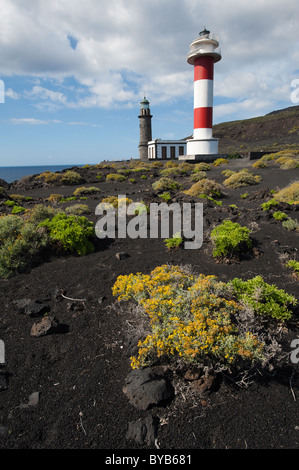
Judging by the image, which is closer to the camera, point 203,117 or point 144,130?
point 203,117

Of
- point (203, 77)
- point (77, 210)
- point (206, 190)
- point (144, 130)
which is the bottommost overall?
point (77, 210)

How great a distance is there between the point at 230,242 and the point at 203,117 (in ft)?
77.6

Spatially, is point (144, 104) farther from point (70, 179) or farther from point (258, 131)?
point (258, 131)

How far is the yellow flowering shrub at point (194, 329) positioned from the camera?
2855 mm

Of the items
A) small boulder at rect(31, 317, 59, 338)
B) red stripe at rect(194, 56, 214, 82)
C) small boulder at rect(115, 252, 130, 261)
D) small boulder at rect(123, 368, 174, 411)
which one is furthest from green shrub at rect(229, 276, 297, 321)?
red stripe at rect(194, 56, 214, 82)

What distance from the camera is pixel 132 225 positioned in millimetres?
8227

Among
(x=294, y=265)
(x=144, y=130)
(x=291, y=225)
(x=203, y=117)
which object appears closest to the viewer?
(x=294, y=265)

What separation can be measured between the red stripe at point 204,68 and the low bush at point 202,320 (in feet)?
88.2

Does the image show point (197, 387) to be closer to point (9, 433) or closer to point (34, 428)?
point (34, 428)

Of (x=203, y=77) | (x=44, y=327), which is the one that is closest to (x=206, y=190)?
(x=44, y=327)

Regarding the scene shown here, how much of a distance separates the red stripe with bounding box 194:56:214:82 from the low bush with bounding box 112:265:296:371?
26.9 m

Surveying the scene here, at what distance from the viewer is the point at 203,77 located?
2553 cm
